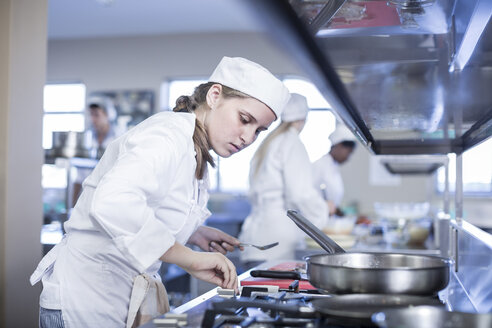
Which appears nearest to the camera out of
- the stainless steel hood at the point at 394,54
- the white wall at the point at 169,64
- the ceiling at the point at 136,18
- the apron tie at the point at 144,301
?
the stainless steel hood at the point at 394,54

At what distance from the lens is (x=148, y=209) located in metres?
1.06

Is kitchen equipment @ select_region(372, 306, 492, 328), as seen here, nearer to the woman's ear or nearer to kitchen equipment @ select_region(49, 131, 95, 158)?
the woman's ear

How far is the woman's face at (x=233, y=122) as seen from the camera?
1.32 metres

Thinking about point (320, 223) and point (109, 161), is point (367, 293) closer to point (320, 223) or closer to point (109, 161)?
point (109, 161)

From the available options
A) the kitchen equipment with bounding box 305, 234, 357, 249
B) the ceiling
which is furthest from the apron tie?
the ceiling

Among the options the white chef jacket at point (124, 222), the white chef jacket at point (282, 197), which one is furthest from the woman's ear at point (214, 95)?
the white chef jacket at point (282, 197)

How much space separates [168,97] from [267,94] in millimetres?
5911

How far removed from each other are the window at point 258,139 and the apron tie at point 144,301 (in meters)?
5.12

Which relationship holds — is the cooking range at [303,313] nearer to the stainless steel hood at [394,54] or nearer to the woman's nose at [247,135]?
the stainless steel hood at [394,54]

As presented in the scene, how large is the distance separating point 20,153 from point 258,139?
15.4 ft

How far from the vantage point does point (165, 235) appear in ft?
3.49

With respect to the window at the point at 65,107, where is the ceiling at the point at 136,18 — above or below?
above

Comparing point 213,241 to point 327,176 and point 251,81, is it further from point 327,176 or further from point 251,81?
point 327,176

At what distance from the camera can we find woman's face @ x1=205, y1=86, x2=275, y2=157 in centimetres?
132
